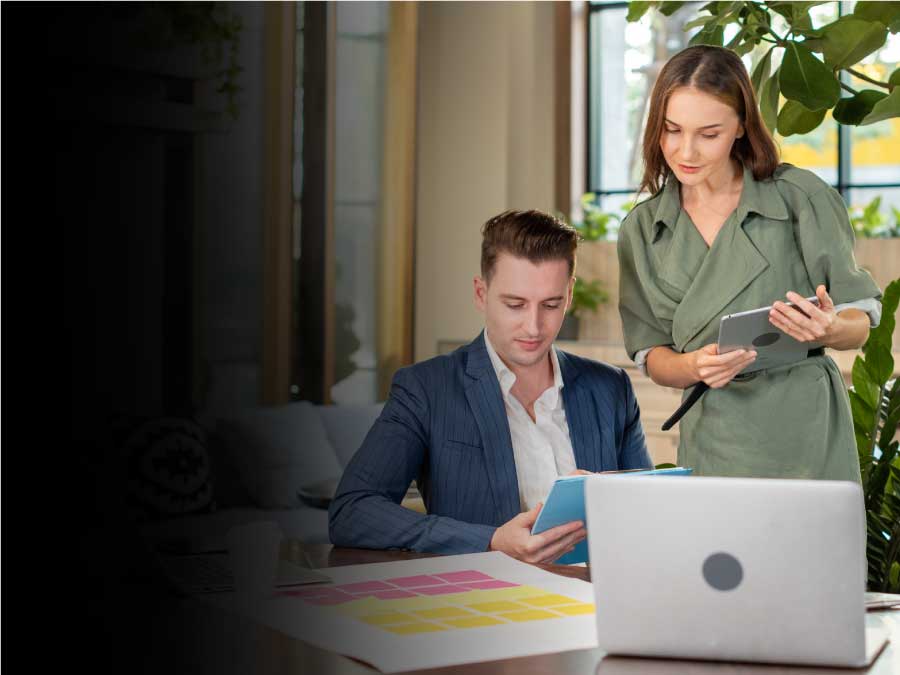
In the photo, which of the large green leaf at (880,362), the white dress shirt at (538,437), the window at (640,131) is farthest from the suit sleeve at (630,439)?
the window at (640,131)

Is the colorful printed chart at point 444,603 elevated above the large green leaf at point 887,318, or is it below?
below

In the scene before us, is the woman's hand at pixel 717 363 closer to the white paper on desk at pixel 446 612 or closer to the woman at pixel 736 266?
the woman at pixel 736 266

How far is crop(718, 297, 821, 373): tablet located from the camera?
57.8 inches

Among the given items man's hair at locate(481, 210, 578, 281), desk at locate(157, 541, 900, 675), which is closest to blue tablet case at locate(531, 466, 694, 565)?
desk at locate(157, 541, 900, 675)

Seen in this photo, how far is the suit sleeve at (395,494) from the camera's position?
132cm

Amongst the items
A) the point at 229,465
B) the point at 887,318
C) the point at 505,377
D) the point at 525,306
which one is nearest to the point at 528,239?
the point at 525,306

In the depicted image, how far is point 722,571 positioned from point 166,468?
0.62 meters

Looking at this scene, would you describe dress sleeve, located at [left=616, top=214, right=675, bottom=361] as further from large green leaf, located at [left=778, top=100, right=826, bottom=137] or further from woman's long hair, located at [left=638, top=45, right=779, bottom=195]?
large green leaf, located at [left=778, top=100, right=826, bottom=137]

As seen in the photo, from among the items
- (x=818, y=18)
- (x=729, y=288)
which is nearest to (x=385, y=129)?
(x=729, y=288)

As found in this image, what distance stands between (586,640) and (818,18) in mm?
4417

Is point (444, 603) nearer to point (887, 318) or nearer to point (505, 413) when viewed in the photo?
point (505, 413)

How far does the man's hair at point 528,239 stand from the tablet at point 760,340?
0.27 metres

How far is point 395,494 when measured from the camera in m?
1.45

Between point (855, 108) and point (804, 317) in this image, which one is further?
point (855, 108)
